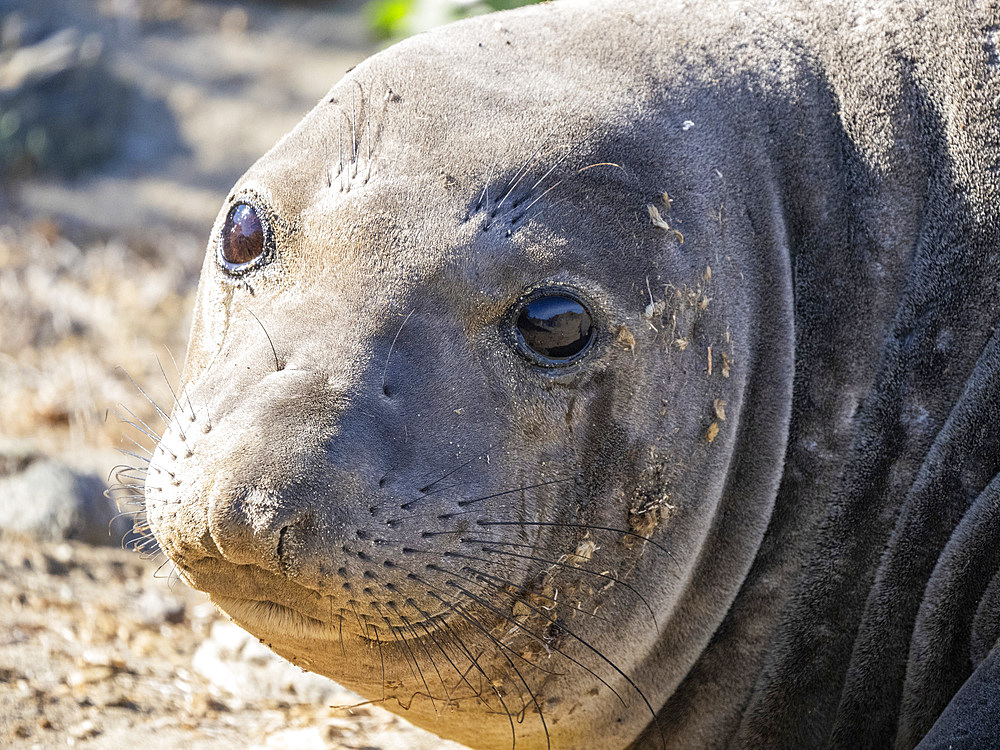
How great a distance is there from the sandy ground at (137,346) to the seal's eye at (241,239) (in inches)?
40.1

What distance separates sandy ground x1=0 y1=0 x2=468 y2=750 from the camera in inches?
148

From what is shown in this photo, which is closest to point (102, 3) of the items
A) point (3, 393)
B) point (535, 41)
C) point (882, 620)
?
point (3, 393)

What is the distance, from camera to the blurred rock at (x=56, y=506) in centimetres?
496

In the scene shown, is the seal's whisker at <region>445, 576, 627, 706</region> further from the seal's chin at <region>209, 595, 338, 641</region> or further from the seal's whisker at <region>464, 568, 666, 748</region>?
the seal's chin at <region>209, 595, 338, 641</region>

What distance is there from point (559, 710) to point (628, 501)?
2.04ft

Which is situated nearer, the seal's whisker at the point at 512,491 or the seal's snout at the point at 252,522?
the seal's snout at the point at 252,522

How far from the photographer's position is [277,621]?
99.7 inches

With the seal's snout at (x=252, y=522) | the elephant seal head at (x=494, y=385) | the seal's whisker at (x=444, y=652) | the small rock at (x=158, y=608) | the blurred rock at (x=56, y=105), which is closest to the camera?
the seal's snout at (x=252, y=522)

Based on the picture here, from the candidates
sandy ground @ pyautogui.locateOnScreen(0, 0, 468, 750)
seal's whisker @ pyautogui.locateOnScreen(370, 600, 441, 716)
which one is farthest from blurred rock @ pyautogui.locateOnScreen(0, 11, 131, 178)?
seal's whisker @ pyautogui.locateOnScreen(370, 600, 441, 716)

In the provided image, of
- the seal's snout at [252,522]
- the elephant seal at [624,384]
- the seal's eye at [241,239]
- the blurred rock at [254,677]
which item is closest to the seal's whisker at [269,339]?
the elephant seal at [624,384]

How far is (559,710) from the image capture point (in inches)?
116

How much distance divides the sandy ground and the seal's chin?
786 mm

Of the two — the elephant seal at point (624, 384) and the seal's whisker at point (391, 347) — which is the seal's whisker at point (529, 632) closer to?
the elephant seal at point (624, 384)

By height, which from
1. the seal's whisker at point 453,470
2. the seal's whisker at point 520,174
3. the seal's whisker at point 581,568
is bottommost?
the seal's whisker at point 581,568
